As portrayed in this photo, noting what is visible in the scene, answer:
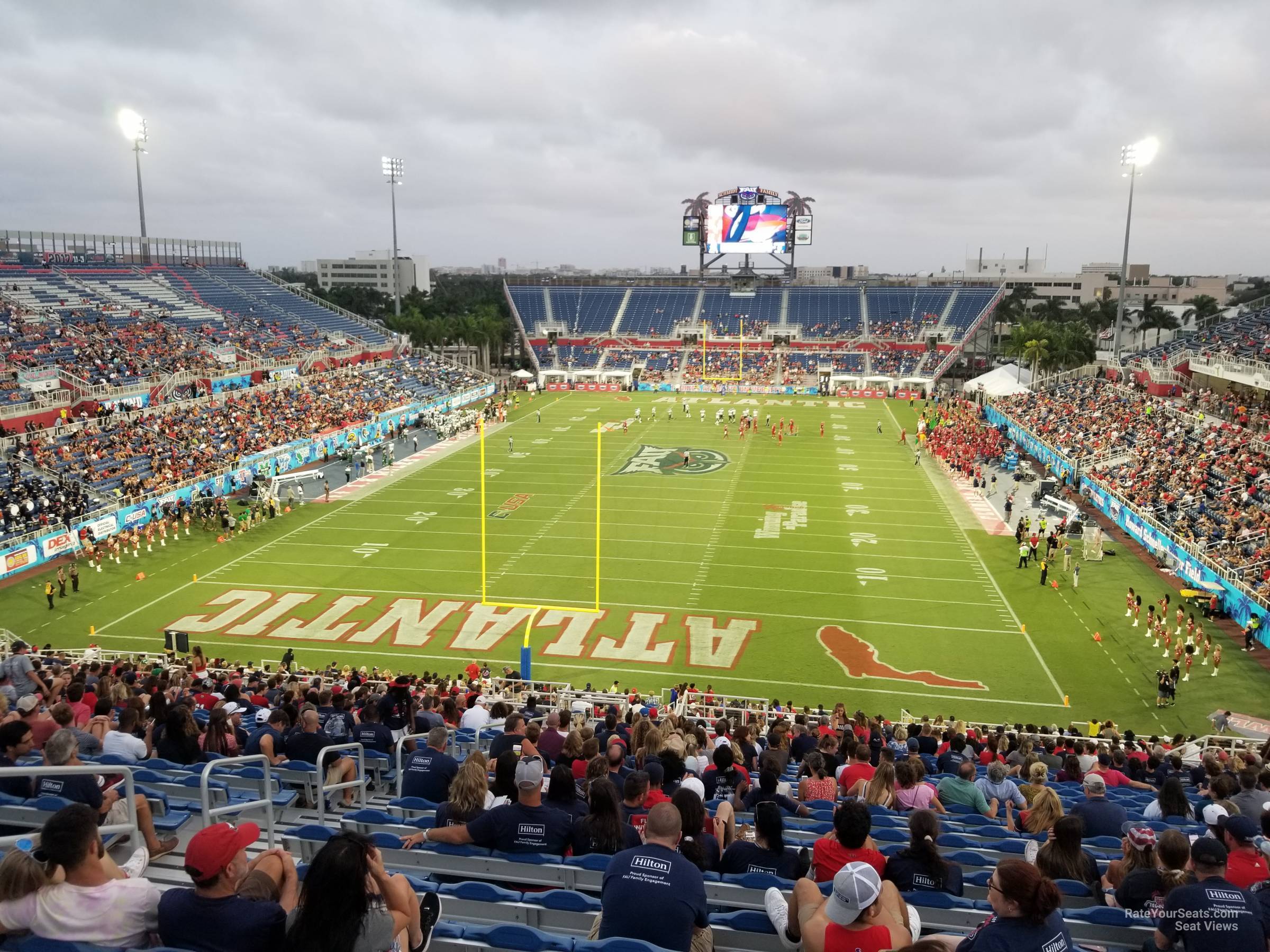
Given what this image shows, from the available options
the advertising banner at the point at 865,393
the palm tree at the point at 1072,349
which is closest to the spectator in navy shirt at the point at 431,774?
the palm tree at the point at 1072,349

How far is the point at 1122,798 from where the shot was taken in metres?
9.93

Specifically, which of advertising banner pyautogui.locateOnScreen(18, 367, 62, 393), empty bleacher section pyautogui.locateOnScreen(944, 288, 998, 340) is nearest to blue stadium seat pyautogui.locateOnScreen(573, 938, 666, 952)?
advertising banner pyautogui.locateOnScreen(18, 367, 62, 393)

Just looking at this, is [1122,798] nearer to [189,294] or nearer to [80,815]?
[80,815]

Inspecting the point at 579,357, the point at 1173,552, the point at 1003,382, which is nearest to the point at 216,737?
the point at 1173,552

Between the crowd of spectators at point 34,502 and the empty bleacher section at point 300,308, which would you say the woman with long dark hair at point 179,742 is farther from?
the empty bleacher section at point 300,308

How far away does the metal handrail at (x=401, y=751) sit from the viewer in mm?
7992

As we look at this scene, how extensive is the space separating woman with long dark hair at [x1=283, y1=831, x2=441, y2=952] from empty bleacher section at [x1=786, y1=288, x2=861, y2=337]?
8430 cm

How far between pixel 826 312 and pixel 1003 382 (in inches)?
1212

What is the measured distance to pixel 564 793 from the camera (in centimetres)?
650

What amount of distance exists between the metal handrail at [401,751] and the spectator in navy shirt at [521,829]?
222cm

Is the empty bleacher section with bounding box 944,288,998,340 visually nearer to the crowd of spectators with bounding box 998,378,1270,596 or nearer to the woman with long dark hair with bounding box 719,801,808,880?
the crowd of spectators with bounding box 998,378,1270,596

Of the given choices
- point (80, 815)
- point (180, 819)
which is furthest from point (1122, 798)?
point (80, 815)

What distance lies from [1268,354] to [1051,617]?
22.5 meters

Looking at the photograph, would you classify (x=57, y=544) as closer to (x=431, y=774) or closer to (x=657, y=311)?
(x=431, y=774)
